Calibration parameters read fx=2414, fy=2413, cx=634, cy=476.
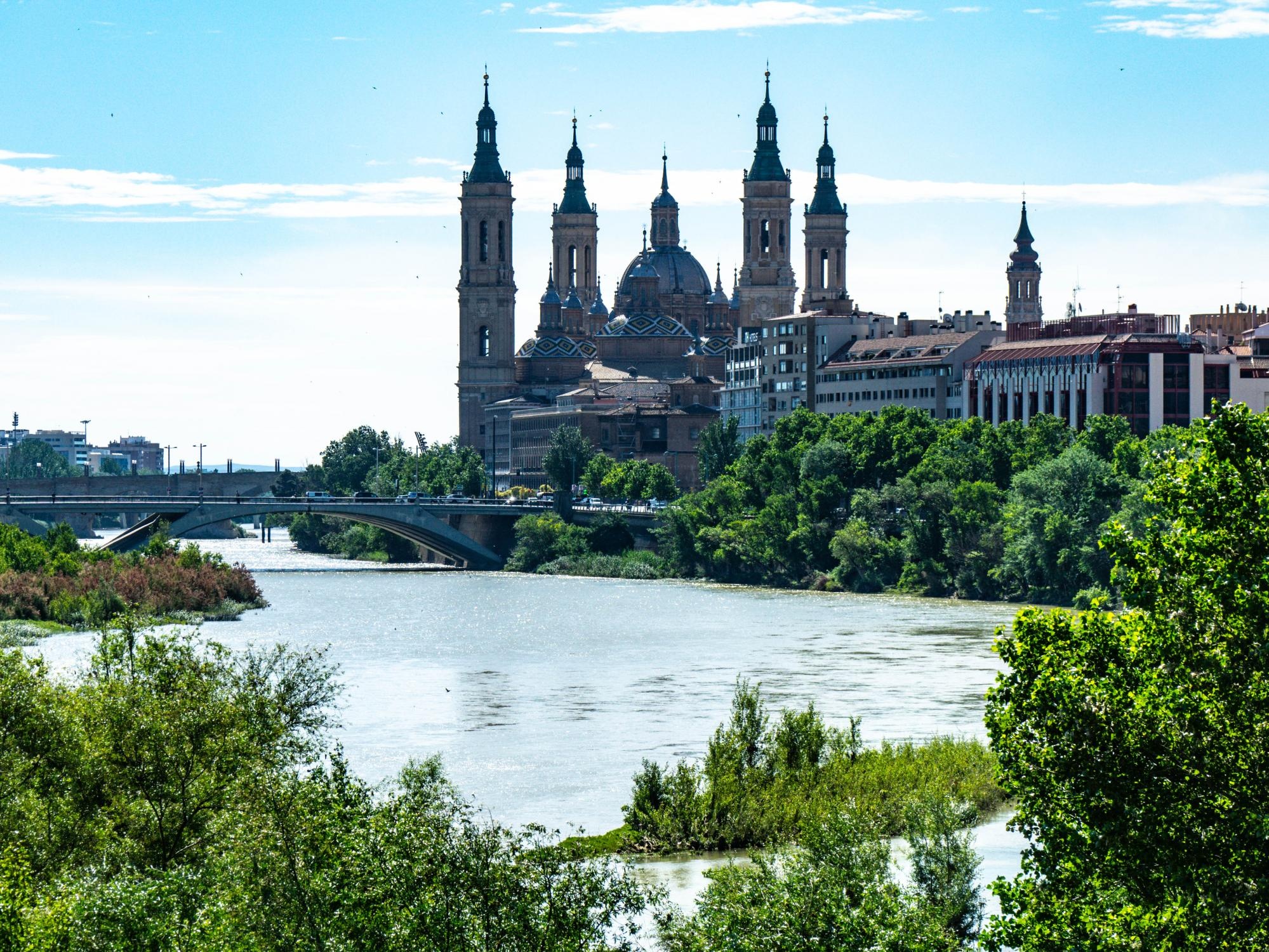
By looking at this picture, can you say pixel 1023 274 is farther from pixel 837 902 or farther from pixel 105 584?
pixel 837 902

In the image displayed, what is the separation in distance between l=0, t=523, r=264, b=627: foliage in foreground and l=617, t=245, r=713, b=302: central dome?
109 metres

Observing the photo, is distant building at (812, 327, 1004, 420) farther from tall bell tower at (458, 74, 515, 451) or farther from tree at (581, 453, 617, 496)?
tall bell tower at (458, 74, 515, 451)

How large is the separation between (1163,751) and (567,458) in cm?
11969

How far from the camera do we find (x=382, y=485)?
5950 inches

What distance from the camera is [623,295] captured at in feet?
621

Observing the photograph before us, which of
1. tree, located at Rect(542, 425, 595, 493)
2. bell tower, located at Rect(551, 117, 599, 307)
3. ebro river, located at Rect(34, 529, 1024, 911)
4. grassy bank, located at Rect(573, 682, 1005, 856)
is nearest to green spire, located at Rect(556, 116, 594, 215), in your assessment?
bell tower, located at Rect(551, 117, 599, 307)

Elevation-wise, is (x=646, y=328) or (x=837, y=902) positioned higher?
(x=646, y=328)

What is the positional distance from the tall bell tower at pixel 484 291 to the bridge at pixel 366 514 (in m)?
63.8

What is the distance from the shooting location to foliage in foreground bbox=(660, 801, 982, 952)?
20.3 meters

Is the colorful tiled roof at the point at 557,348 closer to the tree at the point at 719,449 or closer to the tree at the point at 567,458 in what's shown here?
the tree at the point at 567,458

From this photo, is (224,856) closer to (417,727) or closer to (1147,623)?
(1147,623)

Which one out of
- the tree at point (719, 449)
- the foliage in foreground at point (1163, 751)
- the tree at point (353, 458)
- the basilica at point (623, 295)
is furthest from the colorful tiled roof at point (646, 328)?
the foliage in foreground at point (1163, 751)

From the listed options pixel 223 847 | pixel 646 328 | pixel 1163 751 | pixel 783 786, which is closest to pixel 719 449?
pixel 646 328

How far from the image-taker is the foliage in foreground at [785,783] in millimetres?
31891
